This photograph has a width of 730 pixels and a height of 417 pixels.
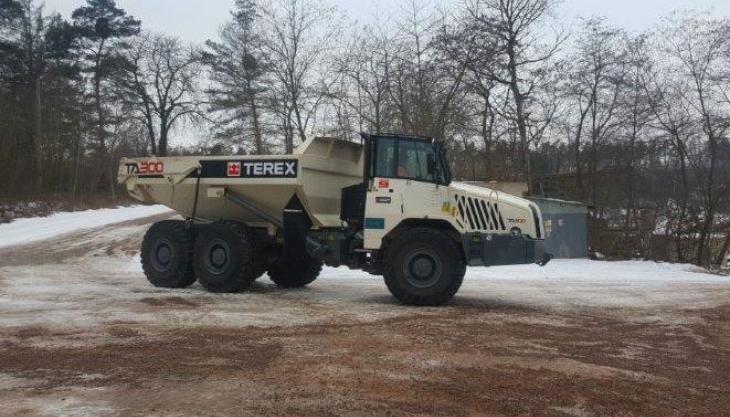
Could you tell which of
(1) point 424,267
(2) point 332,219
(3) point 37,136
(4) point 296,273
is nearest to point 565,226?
(4) point 296,273

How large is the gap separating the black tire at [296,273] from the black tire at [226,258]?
114 centimetres

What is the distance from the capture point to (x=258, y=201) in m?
11.4

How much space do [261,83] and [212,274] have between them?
2508 centimetres

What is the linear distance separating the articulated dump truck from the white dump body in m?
0.02

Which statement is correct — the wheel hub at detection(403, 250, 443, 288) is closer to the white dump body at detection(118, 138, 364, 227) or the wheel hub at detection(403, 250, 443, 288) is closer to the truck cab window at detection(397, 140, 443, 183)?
the truck cab window at detection(397, 140, 443, 183)

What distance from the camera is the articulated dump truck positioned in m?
9.98

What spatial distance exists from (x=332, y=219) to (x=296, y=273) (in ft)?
6.89

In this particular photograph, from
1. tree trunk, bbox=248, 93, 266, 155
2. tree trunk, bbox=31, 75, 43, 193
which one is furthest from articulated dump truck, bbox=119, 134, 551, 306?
tree trunk, bbox=31, 75, 43, 193

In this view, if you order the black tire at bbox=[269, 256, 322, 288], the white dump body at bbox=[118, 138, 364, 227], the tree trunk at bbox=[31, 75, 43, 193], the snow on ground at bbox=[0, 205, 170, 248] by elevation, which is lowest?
the black tire at bbox=[269, 256, 322, 288]

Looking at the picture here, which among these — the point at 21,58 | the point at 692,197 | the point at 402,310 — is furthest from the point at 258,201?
the point at 21,58

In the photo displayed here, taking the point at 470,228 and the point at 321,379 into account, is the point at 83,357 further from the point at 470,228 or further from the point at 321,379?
the point at 470,228

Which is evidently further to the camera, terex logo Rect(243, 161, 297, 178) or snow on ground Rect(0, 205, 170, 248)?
snow on ground Rect(0, 205, 170, 248)

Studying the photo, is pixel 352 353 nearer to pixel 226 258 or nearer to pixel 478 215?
pixel 478 215

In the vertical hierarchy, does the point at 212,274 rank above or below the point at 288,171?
below
